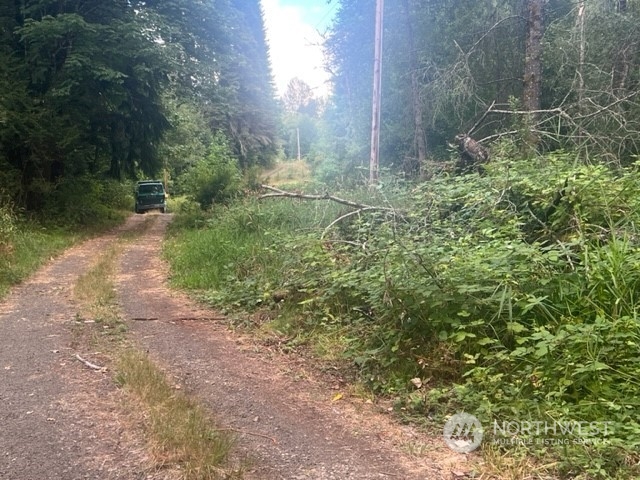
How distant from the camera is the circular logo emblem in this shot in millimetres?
3016

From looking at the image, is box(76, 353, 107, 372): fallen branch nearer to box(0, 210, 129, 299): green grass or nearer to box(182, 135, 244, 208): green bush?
box(0, 210, 129, 299): green grass

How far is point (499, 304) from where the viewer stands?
3.86 metres

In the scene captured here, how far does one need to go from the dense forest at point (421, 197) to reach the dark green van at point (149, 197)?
10.4 ft

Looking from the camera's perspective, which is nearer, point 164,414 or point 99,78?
point 164,414

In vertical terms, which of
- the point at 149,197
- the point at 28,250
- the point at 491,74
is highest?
the point at 491,74

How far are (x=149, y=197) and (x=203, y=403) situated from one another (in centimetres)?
2469

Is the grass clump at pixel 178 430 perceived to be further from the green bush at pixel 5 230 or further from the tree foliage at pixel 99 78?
the tree foliage at pixel 99 78

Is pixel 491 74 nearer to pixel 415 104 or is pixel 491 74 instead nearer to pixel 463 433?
pixel 415 104

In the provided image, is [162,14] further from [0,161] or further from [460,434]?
[460,434]

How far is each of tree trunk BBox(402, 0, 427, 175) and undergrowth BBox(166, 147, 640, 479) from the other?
9881 millimetres

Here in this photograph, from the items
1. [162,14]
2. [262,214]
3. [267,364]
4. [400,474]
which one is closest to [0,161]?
[162,14]

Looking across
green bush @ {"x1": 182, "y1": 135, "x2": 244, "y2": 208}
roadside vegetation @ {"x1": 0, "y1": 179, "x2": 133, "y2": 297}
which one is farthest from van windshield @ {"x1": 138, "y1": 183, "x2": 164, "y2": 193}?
green bush @ {"x1": 182, "y1": 135, "x2": 244, "y2": 208}

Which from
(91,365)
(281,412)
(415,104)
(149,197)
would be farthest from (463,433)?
(149,197)

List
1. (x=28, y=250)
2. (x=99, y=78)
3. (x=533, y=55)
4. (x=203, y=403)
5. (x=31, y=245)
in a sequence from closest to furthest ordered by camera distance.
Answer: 1. (x=203, y=403)
2. (x=533, y=55)
3. (x=28, y=250)
4. (x=31, y=245)
5. (x=99, y=78)
